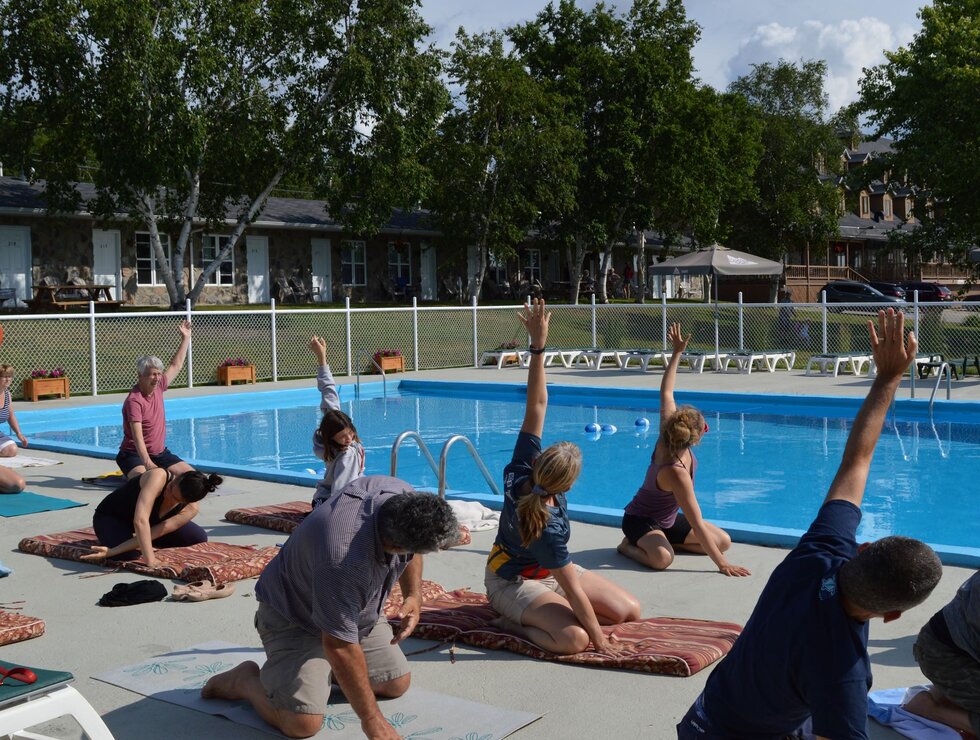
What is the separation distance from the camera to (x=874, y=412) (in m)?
3.22

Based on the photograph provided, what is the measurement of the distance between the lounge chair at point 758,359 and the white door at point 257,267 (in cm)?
1624

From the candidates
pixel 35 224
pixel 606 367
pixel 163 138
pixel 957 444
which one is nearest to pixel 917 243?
pixel 606 367

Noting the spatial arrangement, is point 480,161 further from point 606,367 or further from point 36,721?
point 36,721

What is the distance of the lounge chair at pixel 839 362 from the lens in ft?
69.4

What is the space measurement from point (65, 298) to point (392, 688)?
25172mm

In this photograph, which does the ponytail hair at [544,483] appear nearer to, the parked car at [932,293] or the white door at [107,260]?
the white door at [107,260]

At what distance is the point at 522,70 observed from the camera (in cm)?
3303

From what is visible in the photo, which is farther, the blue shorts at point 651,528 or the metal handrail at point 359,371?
the metal handrail at point 359,371

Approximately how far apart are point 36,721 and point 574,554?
4207mm

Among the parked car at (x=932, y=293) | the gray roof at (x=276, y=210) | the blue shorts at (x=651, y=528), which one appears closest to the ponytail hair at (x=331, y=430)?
the blue shorts at (x=651, y=528)

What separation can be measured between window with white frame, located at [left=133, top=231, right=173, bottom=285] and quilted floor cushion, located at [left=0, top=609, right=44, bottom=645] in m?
26.2

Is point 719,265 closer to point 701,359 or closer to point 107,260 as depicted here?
point 701,359

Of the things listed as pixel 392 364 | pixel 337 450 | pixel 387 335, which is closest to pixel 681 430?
pixel 337 450

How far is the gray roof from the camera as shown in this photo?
89.0ft
